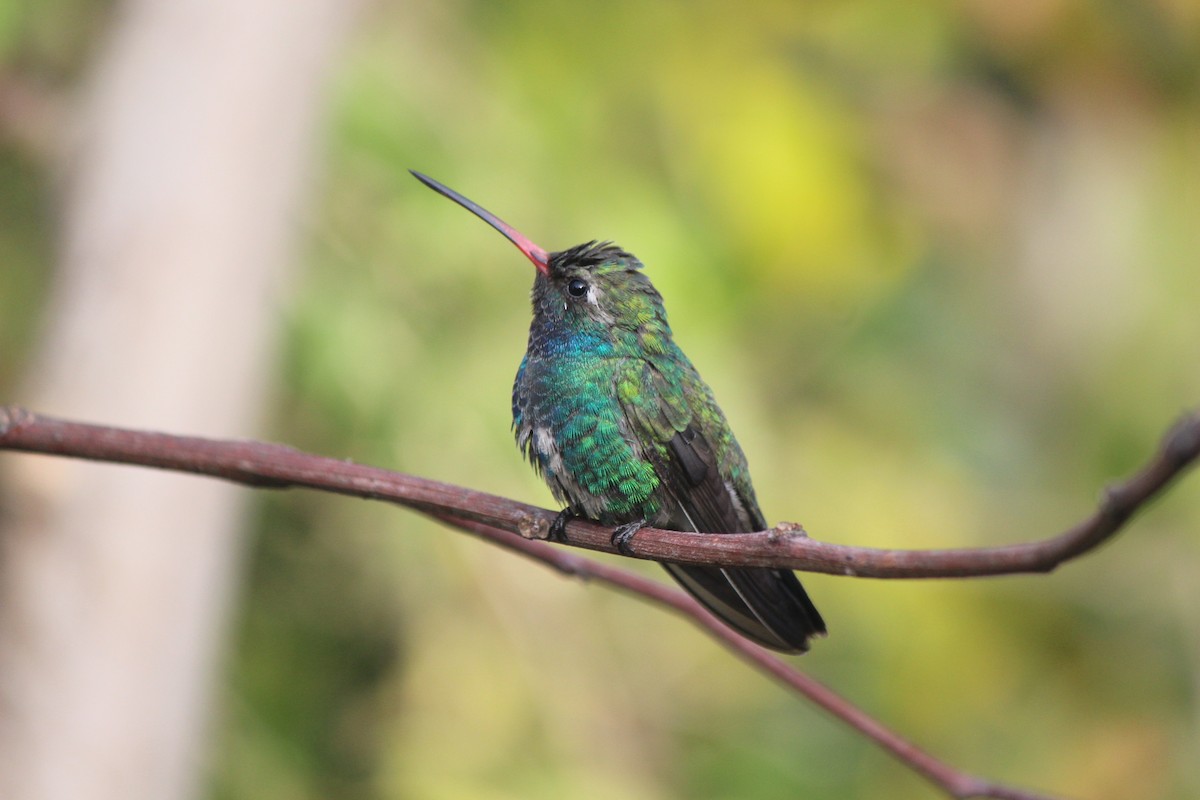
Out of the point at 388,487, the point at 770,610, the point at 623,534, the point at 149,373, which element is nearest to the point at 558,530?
the point at 623,534

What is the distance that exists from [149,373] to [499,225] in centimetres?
180

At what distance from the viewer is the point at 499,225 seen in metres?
2.14

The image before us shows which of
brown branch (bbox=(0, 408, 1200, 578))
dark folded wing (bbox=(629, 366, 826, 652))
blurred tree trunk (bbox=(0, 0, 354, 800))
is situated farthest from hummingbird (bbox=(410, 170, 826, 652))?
blurred tree trunk (bbox=(0, 0, 354, 800))

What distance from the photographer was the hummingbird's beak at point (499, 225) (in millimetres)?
1955

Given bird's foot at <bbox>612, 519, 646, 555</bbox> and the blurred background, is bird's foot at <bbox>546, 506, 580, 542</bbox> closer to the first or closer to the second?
bird's foot at <bbox>612, 519, 646, 555</bbox>

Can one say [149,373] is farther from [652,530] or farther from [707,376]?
[652,530]

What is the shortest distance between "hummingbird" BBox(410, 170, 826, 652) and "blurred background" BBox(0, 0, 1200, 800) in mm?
A: 1650

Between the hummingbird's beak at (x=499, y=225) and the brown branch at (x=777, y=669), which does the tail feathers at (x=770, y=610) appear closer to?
the brown branch at (x=777, y=669)

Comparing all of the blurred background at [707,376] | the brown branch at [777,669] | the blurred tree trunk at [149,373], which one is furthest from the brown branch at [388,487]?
the blurred background at [707,376]

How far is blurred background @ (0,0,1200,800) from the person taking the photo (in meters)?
4.15

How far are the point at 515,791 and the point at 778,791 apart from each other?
1.06 metres

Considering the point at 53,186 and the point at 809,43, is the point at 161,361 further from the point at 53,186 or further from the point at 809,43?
the point at 809,43

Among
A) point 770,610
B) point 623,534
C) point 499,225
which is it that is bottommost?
point 770,610

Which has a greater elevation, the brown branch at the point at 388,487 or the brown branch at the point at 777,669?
the brown branch at the point at 388,487
